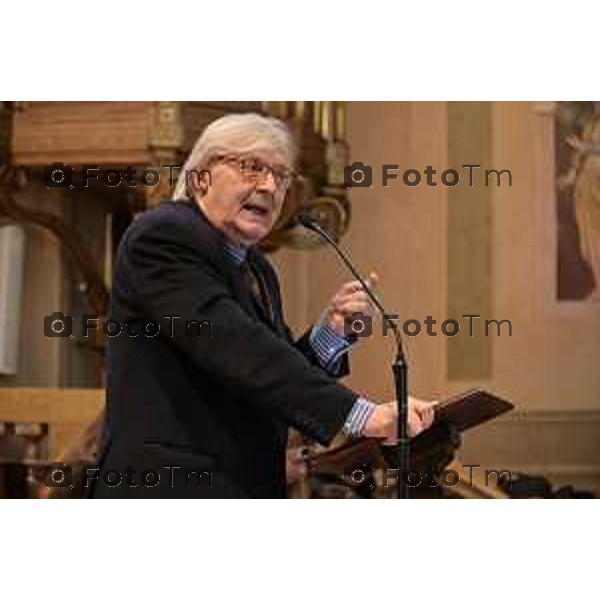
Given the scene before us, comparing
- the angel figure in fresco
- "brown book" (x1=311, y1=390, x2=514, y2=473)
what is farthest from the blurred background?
"brown book" (x1=311, y1=390, x2=514, y2=473)

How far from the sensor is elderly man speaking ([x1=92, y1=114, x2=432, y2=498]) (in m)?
2.12

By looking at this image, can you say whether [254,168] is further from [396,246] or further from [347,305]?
A: [396,246]

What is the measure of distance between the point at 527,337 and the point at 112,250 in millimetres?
1465

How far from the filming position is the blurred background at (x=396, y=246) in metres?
4.41

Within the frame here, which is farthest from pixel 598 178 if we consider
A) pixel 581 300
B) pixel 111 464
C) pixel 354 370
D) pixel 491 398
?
pixel 111 464

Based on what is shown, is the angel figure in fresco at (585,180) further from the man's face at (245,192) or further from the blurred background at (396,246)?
the man's face at (245,192)

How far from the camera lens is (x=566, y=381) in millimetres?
4770

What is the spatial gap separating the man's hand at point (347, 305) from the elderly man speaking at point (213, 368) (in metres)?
0.17

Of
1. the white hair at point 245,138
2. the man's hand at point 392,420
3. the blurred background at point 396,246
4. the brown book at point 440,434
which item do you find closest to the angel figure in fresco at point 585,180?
the blurred background at point 396,246

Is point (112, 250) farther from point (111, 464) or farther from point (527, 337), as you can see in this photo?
point (111, 464)

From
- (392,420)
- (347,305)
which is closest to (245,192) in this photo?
(347,305)

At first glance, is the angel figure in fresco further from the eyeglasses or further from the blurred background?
the eyeglasses

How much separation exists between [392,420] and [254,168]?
470mm
